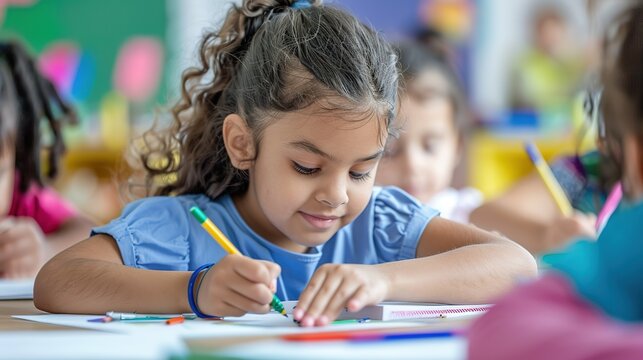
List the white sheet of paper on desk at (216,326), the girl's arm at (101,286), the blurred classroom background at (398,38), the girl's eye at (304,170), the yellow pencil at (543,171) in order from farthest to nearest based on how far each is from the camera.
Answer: the blurred classroom background at (398,38), the yellow pencil at (543,171), the girl's eye at (304,170), the girl's arm at (101,286), the white sheet of paper on desk at (216,326)

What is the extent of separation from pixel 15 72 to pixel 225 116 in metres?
0.73

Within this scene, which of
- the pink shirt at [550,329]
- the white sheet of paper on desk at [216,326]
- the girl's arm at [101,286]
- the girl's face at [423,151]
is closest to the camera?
the pink shirt at [550,329]

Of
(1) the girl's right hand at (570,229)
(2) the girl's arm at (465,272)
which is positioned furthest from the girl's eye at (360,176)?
(1) the girl's right hand at (570,229)

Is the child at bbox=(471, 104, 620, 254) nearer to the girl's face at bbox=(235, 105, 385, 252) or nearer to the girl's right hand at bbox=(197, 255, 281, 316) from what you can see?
the girl's face at bbox=(235, 105, 385, 252)

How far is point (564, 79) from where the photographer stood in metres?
3.58

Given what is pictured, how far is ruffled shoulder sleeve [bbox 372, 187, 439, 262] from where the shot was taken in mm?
1244

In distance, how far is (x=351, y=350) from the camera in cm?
62

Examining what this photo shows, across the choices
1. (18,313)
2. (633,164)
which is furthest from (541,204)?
(633,164)

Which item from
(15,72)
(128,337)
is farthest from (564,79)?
(128,337)

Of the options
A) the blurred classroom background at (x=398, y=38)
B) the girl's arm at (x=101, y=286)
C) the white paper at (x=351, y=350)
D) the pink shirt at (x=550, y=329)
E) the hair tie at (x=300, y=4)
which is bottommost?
the blurred classroom background at (x=398, y=38)

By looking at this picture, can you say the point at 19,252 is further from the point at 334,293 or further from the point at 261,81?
the point at 334,293

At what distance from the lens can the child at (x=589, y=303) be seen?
1.68 ft

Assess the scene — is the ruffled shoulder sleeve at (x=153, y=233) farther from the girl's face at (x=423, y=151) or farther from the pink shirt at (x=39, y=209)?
the girl's face at (x=423, y=151)

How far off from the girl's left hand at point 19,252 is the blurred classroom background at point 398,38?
5.08 ft
